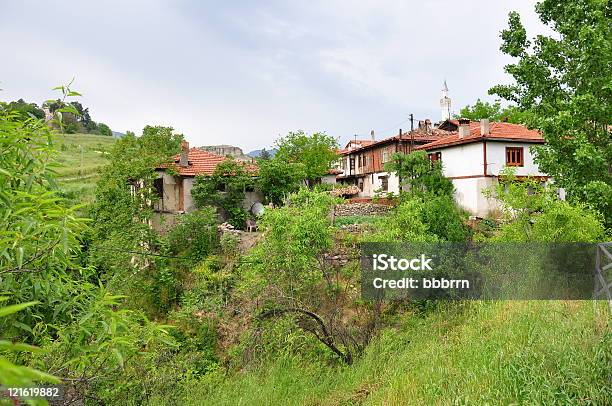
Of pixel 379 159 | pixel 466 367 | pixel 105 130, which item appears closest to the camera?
pixel 466 367

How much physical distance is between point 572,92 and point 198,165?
→ 16826 millimetres

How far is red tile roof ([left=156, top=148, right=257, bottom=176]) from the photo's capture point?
20.2m

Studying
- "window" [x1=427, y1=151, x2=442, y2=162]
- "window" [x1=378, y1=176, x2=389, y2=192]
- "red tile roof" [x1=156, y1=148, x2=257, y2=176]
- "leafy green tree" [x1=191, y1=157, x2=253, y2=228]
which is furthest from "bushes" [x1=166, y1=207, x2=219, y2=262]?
→ "window" [x1=378, y1=176, x2=389, y2=192]

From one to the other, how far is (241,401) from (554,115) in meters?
9.86

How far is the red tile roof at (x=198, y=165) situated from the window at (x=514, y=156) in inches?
543

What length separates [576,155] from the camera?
9.56 m

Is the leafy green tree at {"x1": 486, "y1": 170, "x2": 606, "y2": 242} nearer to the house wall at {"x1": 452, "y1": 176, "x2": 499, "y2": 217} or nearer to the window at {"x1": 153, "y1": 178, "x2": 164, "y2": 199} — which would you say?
the house wall at {"x1": 452, "y1": 176, "x2": 499, "y2": 217}

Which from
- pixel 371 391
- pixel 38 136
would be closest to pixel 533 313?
pixel 371 391

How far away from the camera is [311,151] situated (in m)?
33.1

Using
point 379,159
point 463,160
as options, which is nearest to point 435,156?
point 463,160

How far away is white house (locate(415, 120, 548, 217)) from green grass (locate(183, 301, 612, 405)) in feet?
49.8

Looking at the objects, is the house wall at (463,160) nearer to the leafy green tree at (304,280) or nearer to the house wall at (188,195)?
the house wall at (188,195)

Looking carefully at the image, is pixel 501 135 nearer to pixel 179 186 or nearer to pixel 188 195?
pixel 188 195

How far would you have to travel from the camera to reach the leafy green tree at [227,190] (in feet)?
63.4
